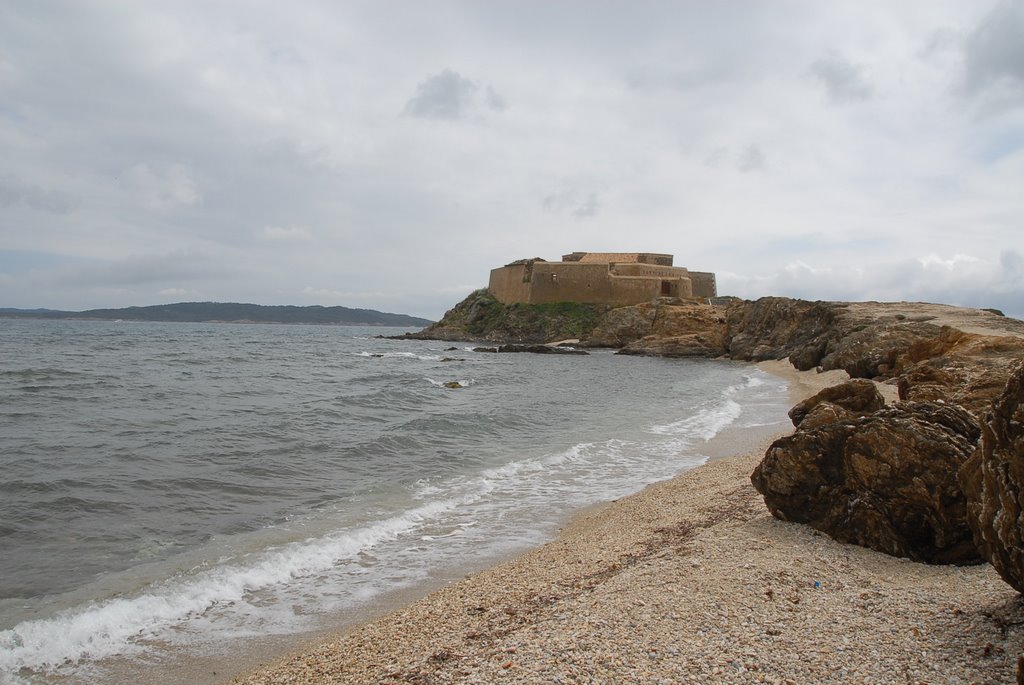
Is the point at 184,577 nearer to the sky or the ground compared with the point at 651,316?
nearer to the ground

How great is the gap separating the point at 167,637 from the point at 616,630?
3600 mm

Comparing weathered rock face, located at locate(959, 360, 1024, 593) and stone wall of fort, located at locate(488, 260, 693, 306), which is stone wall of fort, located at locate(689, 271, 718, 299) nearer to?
stone wall of fort, located at locate(488, 260, 693, 306)

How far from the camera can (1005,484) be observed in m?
3.65

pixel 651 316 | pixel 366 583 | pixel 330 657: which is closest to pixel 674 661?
pixel 330 657

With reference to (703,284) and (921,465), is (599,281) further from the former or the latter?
(921,465)

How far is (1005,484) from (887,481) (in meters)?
2.06

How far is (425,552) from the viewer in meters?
7.36

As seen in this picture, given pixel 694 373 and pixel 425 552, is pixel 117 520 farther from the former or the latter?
pixel 694 373

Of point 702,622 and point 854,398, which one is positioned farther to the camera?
point 854,398

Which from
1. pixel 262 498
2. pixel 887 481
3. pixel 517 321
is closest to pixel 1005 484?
pixel 887 481

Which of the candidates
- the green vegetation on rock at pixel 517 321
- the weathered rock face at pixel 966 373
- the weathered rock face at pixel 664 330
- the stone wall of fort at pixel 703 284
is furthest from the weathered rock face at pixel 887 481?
the stone wall of fort at pixel 703 284

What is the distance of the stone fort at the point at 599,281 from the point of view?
66.4 meters

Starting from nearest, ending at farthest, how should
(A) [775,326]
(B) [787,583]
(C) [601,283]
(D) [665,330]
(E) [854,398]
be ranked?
(B) [787,583], (E) [854,398], (A) [775,326], (D) [665,330], (C) [601,283]

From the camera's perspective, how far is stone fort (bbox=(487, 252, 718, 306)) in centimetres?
6638
